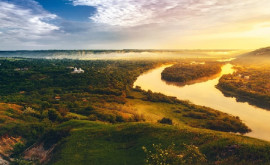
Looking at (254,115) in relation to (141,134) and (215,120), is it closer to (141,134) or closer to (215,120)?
(215,120)

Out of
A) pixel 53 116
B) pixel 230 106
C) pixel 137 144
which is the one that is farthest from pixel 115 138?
pixel 230 106

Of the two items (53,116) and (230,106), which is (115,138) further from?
(230,106)

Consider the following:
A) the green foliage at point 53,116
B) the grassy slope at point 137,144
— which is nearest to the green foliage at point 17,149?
the grassy slope at point 137,144

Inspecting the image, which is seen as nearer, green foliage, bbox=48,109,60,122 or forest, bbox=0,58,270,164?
forest, bbox=0,58,270,164

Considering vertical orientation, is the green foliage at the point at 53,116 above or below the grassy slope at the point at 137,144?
below

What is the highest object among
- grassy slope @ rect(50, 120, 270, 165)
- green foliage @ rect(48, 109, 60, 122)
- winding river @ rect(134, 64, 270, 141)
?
grassy slope @ rect(50, 120, 270, 165)

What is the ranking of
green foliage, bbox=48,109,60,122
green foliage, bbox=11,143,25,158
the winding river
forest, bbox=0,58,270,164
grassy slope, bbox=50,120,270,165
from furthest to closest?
the winding river, green foliage, bbox=48,109,60,122, green foliage, bbox=11,143,25,158, forest, bbox=0,58,270,164, grassy slope, bbox=50,120,270,165

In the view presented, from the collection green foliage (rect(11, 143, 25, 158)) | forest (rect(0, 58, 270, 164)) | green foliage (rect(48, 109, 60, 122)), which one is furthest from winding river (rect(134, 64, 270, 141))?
green foliage (rect(11, 143, 25, 158))

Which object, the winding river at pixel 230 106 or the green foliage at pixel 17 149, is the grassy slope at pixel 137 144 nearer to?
the green foliage at pixel 17 149

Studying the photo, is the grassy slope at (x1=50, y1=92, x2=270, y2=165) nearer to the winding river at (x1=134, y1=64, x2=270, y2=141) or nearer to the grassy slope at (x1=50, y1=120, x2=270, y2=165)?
the grassy slope at (x1=50, y1=120, x2=270, y2=165)
